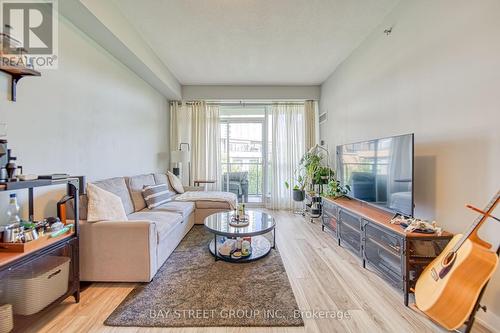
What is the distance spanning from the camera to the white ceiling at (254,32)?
244cm

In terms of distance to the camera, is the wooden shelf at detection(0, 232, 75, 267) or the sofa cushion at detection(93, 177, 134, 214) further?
the sofa cushion at detection(93, 177, 134, 214)

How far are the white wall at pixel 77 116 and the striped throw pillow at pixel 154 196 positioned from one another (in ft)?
1.45

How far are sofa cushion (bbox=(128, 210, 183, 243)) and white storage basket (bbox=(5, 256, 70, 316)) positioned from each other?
814 mm

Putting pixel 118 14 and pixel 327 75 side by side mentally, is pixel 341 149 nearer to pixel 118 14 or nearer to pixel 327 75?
pixel 327 75

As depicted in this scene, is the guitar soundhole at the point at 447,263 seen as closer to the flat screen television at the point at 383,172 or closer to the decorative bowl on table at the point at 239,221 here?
the flat screen television at the point at 383,172

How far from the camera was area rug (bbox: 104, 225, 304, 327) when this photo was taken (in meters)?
1.63

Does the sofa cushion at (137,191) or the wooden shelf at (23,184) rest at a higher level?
the wooden shelf at (23,184)

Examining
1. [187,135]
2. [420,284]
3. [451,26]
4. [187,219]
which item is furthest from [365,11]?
[187,135]

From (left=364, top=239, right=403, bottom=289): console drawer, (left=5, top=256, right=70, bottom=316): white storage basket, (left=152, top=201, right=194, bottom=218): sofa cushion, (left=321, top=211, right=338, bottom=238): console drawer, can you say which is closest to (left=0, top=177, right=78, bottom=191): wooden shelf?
(left=5, top=256, right=70, bottom=316): white storage basket

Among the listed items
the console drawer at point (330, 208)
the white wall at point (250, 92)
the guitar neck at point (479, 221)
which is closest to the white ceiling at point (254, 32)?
the white wall at point (250, 92)

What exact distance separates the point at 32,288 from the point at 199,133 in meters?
3.99

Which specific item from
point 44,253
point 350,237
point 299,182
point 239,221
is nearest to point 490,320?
point 350,237

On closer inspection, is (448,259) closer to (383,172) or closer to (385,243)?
(385,243)

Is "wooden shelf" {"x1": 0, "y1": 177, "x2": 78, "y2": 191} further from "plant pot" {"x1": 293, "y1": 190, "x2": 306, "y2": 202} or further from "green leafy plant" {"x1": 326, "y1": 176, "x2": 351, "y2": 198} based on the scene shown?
"plant pot" {"x1": 293, "y1": 190, "x2": 306, "y2": 202}
